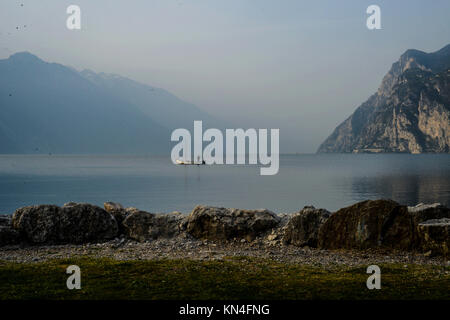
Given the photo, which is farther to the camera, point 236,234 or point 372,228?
point 236,234

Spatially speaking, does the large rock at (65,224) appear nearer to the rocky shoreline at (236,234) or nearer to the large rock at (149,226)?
the rocky shoreline at (236,234)

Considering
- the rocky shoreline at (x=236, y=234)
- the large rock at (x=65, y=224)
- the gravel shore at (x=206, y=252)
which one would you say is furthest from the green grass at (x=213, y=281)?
the large rock at (x=65, y=224)

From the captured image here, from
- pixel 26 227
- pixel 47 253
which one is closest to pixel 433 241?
pixel 47 253

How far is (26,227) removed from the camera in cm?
1836

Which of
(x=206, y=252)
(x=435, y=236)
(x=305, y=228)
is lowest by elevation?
(x=206, y=252)

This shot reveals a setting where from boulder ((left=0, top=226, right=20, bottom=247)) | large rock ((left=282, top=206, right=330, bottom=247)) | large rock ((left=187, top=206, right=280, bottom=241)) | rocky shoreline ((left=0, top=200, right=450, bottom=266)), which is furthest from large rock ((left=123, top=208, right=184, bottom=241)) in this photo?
large rock ((left=282, top=206, right=330, bottom=247))

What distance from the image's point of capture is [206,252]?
16.6 meters

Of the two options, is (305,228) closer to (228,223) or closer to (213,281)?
(228,223)

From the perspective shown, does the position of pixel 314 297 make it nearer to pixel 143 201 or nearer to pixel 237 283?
pixel 237 283

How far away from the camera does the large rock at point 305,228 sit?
18.2 metres

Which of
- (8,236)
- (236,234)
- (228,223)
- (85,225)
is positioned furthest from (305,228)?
(8,236)

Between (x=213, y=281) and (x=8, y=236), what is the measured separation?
12.3 metres

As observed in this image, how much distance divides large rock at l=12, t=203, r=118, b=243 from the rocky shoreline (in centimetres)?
5
